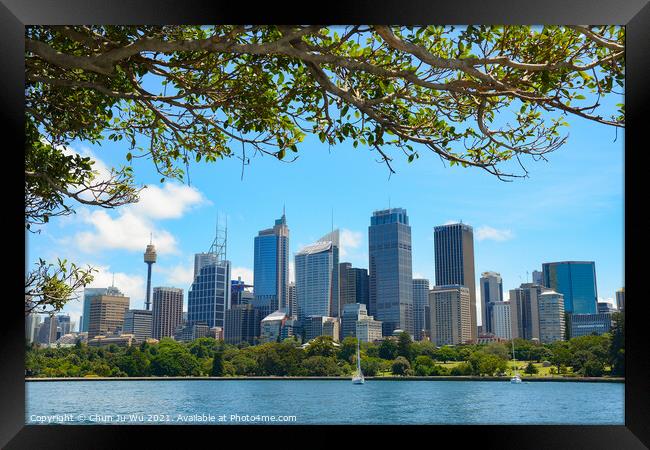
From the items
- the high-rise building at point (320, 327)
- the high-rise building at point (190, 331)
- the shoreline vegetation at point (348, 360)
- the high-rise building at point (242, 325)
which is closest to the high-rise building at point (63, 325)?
the shoreline vegetation at point (348, 360)

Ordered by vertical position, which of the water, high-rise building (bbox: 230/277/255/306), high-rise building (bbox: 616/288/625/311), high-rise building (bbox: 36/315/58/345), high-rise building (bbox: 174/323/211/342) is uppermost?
high-rise building (bbox: 230/277/255/306)

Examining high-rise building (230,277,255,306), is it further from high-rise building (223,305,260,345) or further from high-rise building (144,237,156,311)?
high-rise building (144,237,156,311)

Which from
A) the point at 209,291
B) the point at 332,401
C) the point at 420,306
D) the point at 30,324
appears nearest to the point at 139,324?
the point at 209,291

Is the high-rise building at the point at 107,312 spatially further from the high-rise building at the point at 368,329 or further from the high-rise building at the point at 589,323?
the high-rise building at the point at 589,323

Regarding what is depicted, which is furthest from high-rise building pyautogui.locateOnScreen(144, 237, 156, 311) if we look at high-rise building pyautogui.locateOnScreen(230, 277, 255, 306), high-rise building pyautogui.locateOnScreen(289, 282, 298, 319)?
high-rise building pyautogui.locateOnScreen(289, 282, 298, 319)

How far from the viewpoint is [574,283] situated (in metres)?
29.0

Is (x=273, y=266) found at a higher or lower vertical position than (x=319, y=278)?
higher

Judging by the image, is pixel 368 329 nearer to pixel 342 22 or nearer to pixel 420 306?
pixel 420 306

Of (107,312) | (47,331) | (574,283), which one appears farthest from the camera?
(574,283)

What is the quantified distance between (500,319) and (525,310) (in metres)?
1.13

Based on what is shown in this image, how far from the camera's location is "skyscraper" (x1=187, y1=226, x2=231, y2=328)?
31.8 metres

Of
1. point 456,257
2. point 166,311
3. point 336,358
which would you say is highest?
point 456,257

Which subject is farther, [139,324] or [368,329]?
[368,329]

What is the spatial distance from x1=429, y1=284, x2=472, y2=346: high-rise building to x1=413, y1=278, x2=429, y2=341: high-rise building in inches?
13.9
